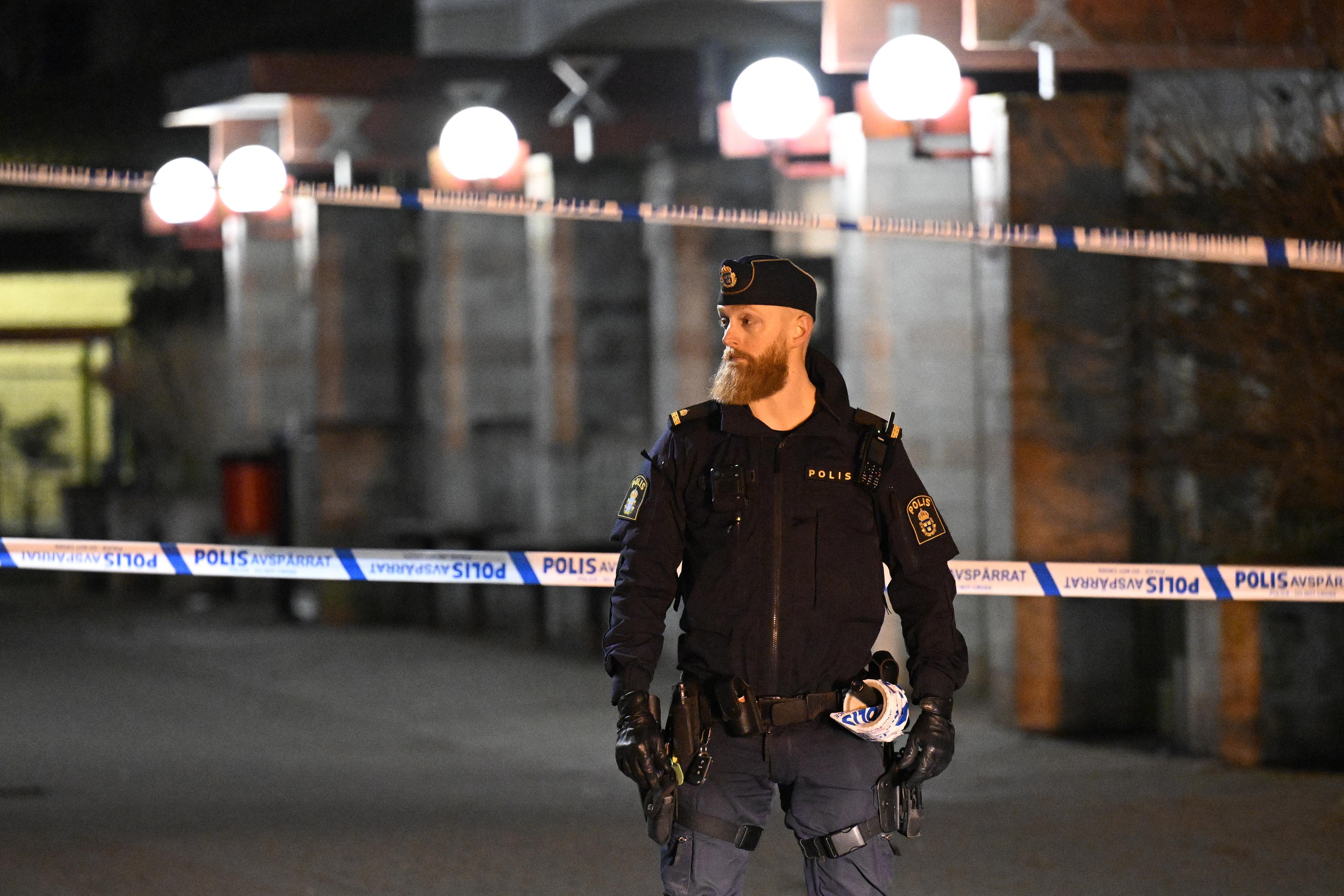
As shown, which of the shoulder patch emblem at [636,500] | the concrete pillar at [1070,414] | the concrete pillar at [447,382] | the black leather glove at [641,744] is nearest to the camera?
the black leather glove at [641,744]

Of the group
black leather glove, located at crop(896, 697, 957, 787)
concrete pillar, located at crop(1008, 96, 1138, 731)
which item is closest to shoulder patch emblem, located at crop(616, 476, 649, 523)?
A: black leather glove, located at crop(896, 697, 957, 787)

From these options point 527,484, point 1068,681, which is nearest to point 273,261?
point 527,484

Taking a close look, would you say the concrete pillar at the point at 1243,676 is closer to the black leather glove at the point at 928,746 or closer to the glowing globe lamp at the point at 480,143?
the black leather glove at the point at 928,746

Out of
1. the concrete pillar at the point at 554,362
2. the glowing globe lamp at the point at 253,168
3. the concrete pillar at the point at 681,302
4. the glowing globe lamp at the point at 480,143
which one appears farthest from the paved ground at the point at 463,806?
the glowing globe lamp at the point at 253,168

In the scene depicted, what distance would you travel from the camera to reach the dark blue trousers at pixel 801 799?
169 inches

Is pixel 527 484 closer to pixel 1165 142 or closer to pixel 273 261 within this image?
pixel 273 261

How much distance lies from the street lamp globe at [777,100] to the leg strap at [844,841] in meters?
6.99

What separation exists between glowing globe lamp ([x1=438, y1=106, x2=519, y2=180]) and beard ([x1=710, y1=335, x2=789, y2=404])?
27.3ft

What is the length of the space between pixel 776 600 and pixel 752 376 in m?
0.49

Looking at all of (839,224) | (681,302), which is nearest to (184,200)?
(681,302)

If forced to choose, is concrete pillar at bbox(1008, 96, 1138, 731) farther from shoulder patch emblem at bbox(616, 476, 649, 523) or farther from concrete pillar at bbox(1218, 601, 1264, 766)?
shoulder patch emblem at bbox(616, 476, 649, 523)

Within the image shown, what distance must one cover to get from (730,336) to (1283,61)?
590 centimetres

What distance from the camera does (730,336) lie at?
14.6 feet

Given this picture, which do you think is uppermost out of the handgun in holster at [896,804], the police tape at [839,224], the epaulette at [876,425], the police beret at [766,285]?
the police tape at [839,224]
